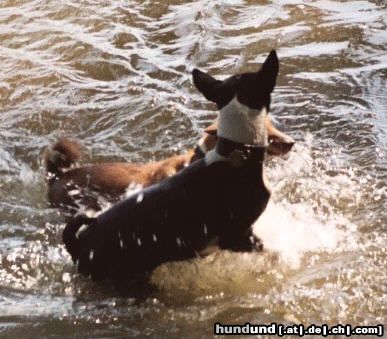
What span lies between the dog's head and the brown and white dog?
817 mm

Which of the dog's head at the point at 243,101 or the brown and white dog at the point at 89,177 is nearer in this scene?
the dog's head at the point at 243,101

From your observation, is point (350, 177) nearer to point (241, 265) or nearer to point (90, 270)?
point (241, 265)

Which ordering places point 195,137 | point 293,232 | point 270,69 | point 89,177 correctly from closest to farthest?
1. point 270,69
2. point 293,232
3. point 89,177
4. point 195,137

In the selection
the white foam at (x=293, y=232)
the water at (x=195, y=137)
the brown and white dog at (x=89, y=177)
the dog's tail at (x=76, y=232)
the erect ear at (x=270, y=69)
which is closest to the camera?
the erect ear at (x=270, y=69)

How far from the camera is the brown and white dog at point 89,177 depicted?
4.45 metres

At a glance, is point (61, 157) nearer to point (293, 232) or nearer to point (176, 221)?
point (176, 221)

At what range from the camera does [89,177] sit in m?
4.53

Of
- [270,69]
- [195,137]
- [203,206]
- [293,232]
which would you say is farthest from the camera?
[195,137]

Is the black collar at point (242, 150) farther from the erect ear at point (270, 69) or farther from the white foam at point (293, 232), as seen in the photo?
the white foam at point (293, 232)

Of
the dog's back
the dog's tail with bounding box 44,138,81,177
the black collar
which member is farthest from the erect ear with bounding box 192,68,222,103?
the dog's tail with bounding box 44,138,81,177

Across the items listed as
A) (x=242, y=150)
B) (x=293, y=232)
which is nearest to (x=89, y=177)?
(x=293, y=232)

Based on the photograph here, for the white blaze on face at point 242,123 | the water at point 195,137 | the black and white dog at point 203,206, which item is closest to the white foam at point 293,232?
the water at point 195,137

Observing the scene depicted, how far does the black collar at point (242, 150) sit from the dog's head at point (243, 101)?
18mm

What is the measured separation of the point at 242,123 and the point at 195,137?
190cm
